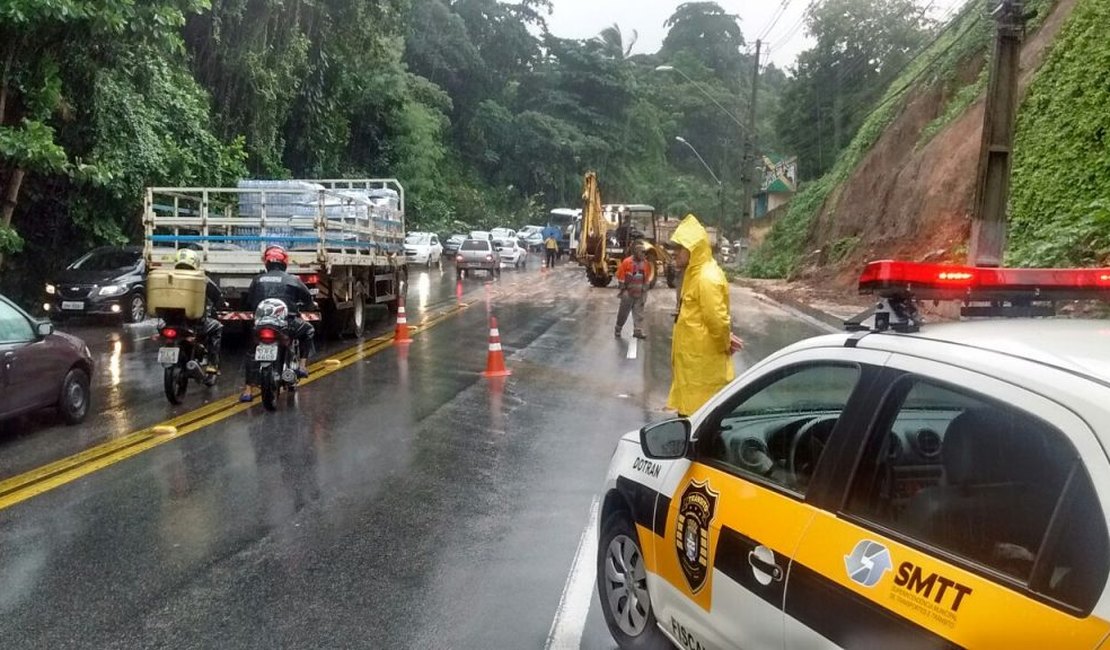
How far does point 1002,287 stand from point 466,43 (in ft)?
211

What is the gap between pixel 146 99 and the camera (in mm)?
21297

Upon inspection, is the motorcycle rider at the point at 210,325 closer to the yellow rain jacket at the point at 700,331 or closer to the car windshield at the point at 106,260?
the yellow rain jacket at the point at 700,331

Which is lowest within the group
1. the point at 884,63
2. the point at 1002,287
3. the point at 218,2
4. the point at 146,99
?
the point at 1002,287

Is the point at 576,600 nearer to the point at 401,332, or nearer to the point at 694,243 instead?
the point at 694,243

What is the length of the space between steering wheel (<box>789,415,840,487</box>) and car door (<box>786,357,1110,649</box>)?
0.30 m

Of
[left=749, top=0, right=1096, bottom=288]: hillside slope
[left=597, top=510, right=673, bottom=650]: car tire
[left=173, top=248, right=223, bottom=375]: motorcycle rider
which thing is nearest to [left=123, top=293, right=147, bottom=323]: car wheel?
[left=173, top=248, right=223, bottom=375]: motorcycle rider

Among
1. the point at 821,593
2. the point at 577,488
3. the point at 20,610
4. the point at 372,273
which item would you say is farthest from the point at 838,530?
the point at 372,273

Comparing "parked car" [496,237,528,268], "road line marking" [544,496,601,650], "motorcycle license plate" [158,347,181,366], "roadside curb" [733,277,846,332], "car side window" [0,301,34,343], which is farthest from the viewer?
"parked car" [496,237,528,268]

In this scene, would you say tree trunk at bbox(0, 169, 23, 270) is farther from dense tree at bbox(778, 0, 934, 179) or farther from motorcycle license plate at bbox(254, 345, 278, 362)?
dense tree at bbox(778, 0, 934, 179)

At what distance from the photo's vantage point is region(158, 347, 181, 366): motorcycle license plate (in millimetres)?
10609

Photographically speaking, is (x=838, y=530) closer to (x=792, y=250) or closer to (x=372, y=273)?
(x=372, y=273)

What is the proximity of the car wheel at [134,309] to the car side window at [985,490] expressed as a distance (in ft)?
63.0

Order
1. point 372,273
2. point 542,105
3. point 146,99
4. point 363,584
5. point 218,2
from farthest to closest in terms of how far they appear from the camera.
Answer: point 542,105 < point 218,2 < point 146,99 < point 372,273 < point 363,584

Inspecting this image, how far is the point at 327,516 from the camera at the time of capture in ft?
22.0
